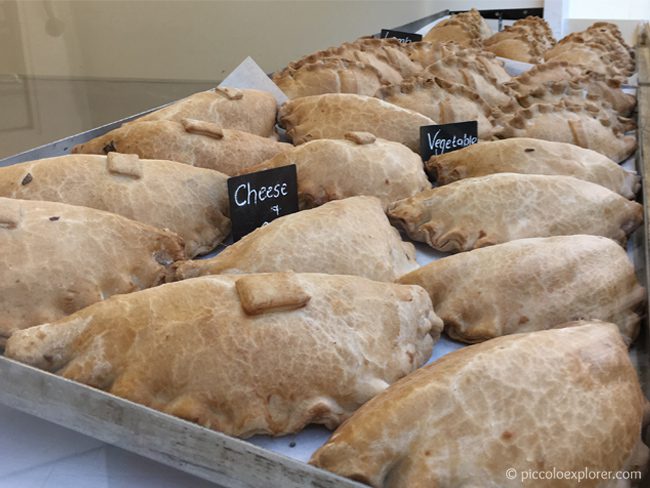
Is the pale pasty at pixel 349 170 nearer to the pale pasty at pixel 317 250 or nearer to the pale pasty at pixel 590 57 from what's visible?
the pale pasty at pixel 317 250

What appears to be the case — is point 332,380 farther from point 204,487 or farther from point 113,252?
point 113,252

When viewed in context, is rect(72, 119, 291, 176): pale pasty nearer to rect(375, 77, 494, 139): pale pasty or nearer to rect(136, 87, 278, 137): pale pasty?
rect(136, 87, 278, 137): pale pasty

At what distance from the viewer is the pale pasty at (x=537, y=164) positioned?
1.76 metres

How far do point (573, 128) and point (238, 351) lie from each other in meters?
1.40

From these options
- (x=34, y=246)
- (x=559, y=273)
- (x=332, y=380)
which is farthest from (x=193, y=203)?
(x=559, y=273)

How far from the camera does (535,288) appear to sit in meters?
1.24

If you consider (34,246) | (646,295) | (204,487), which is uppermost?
(34,246)

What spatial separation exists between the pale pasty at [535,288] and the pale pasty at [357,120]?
0.76m

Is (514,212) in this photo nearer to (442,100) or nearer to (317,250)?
(317,250)

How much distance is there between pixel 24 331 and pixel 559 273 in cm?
91

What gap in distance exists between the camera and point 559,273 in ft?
4.12

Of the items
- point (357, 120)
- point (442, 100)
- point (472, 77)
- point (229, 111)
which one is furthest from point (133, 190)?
point (472, 77)

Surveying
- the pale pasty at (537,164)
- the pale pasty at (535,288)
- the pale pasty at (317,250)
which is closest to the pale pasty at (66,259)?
the pale pasty at (317,250)

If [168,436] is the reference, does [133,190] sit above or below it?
above
